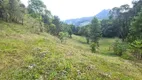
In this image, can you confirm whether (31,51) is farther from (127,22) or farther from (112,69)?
(127,22)

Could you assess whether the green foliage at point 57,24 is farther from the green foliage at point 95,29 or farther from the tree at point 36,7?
the green foliage at point 95,29

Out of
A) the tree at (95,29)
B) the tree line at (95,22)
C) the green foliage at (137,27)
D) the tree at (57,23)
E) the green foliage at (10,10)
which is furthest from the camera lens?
the tree at (57,23)

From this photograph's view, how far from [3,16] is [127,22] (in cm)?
5542

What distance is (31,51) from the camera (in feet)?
98.3

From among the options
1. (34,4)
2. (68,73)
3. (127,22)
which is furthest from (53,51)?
(127,22)

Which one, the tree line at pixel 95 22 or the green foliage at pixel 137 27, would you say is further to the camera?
the green foliage at pixel 137 27

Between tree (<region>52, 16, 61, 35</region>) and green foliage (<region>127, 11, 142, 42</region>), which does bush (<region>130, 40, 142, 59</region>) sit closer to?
green foliage (<region>127, 11, 142, 42</region>)

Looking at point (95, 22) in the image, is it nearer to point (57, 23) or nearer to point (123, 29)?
point (57, 23)

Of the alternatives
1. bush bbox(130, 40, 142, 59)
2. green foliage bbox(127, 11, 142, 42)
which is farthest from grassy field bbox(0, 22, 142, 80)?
green foliage bbox(127, 11, 142, 42)

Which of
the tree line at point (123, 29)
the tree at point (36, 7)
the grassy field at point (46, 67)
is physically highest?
the tree at point (36, 7)

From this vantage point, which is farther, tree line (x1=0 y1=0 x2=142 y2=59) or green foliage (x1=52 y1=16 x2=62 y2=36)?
green foliage (x1=52 y1=16 x2=62 y2=36)

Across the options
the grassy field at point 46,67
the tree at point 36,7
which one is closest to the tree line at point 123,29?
the grassy field at point 46,67

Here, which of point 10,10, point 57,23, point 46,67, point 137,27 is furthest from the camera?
point 57,23

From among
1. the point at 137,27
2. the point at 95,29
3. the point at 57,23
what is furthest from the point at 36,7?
the point at 137,27
